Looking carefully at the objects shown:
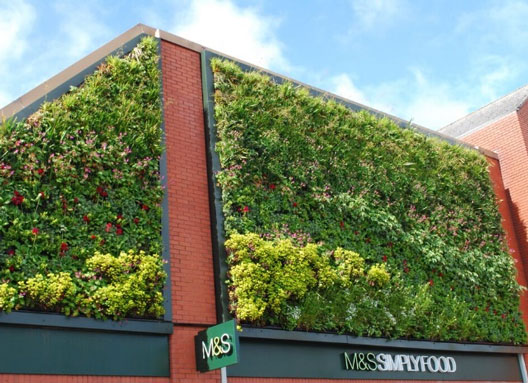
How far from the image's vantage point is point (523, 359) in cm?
1548

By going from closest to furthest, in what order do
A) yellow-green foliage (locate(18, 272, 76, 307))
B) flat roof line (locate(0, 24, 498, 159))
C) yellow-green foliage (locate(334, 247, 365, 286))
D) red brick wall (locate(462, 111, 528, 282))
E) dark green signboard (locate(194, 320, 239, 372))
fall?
yellow-green foliage (locate(18, 272, 76, 307)) < dark green signboard (locate(194, 320, 239, 372)) < flat roof line (locate(0, 24, 498, 159)) < yellow-green foliage (locate(334, 247, 365, 286)) < red brick wall (locate(462, 111, 528, 282))

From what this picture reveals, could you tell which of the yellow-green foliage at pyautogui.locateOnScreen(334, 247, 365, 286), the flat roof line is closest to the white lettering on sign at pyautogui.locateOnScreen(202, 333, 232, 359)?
the yellow-green foliage at pyautogui.locateOnScreen(334, 247, 365, 286)

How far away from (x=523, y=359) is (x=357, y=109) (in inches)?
263

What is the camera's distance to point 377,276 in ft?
43.1

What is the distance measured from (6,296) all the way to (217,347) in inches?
116

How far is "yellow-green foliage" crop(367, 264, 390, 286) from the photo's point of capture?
42.9 feet

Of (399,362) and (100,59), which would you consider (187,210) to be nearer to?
(100,59)

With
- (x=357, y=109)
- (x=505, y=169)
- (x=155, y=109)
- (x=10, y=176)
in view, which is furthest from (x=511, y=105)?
(x=10, y=176)

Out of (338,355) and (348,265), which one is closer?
(338,355)

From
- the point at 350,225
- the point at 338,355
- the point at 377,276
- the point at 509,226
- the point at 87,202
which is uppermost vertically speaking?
the point at 509,226

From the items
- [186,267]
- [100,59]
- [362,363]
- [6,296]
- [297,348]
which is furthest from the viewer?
[362,363]

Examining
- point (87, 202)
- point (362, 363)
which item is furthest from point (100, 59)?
point (362, 363)

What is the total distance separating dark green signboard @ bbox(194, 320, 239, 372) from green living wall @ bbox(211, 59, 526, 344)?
857 mm

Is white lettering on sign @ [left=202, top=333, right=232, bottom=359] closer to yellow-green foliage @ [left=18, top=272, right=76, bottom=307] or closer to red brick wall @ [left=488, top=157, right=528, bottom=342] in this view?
yellow-green foliage @ [left=18, top=272, right=76, bottom=307]
